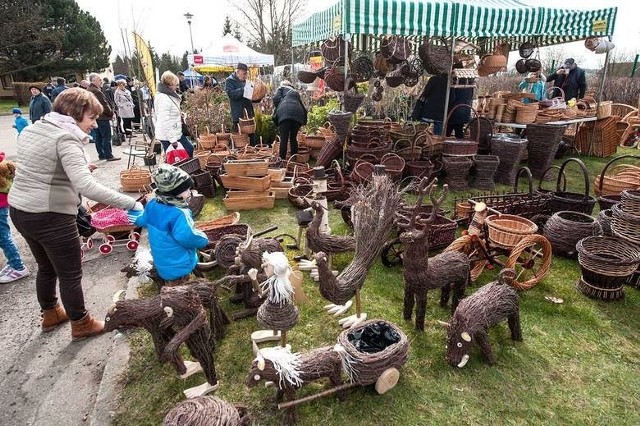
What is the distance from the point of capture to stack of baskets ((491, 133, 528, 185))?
649 cm

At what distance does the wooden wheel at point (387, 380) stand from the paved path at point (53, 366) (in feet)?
5.68

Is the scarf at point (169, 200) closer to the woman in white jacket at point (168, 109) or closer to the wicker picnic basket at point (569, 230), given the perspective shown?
the woman in white jacket at point (168, 109)

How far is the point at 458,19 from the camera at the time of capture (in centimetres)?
655

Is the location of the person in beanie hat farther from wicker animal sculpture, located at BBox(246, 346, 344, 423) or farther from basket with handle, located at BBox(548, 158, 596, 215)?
basket with handle, located at BBox(548, 158, 596, 215)

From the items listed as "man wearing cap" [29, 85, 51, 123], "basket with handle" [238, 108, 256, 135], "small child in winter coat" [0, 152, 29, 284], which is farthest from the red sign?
"small child in winter coat" [0, 152, 29, 284]

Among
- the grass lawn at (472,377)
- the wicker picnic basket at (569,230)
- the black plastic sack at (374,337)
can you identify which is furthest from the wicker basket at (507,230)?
the black plastic sack at (374,337)

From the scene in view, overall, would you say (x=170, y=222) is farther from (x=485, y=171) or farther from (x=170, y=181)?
(x=485, y=171)

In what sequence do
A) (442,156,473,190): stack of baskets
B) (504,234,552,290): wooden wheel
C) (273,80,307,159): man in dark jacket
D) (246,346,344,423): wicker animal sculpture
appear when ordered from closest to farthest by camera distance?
(246,346,344,423): wicker animal sculpture
(504,234,552,290): wooden wheel
(442,156,473,190): stack of baskets
(273,80,307,159): man in dark jacket

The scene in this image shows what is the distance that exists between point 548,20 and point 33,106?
10384 mm

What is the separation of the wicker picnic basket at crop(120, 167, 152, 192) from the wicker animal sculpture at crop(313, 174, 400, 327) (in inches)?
195

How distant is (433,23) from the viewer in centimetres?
647

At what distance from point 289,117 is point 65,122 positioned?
4886 millimetres

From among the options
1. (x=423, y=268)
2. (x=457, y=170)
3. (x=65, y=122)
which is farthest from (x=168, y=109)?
(x=423, y=268)

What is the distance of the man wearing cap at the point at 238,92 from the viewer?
8.42 meters
